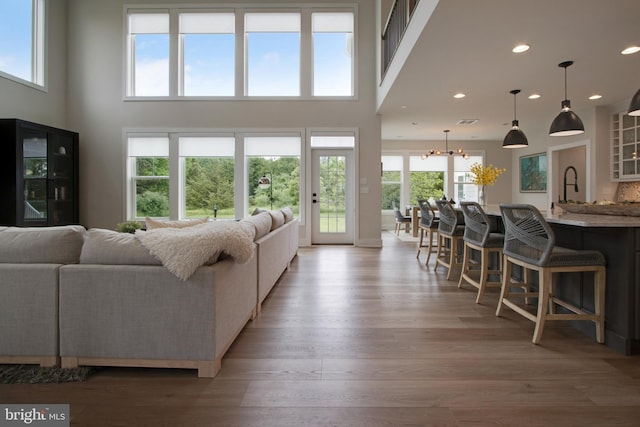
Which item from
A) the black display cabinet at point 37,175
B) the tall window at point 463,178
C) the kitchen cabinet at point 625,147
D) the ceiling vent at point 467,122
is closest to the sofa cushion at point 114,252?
the black display cabinet at point 37,175

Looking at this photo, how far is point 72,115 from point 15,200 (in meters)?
2.50

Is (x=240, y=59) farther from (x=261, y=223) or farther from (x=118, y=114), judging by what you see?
(x=261, y=223)

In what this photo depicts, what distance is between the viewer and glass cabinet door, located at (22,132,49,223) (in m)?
5.30

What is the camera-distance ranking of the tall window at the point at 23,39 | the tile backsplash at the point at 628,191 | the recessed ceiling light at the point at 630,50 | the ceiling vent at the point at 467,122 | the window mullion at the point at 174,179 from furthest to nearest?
the ceiling vent at the point at 467,122, the window mullion at the point at 174,179, the tile backsplash at the point at 628,191, the tall window at the point at 23,39, the recessed ceiling light at the point at 630,50

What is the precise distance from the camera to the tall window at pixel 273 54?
22.0 ft

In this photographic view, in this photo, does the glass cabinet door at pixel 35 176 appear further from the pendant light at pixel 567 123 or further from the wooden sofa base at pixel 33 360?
the pendant light at pixel 567 123

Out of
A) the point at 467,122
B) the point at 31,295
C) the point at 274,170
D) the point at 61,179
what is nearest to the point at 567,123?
the point at 467,122

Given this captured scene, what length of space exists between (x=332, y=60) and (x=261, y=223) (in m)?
4.92

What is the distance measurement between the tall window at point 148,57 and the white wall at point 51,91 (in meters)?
1.28

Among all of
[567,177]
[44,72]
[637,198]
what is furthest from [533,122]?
[44,72]

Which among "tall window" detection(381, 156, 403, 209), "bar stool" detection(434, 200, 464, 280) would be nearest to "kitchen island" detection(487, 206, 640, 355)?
"bar stool" detection(434, 200, 464, 280)

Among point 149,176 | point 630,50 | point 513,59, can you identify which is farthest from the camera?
point 149,176

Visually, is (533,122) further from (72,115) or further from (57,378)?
(72,115)

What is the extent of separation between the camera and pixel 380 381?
1.81 metres
